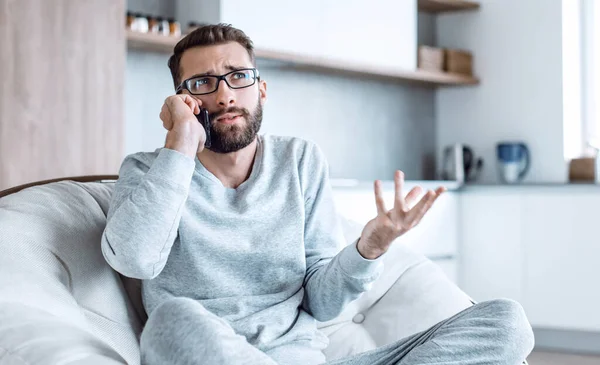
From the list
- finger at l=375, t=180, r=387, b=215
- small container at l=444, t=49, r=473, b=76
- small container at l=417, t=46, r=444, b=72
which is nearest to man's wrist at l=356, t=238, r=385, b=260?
finger at l=375, t=180, r=387, b=215

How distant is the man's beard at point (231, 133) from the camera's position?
192 cm

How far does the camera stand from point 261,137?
6.96 feet

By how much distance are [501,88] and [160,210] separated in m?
3.81

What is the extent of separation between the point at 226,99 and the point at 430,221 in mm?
2930

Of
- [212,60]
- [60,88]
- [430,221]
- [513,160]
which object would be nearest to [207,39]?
[212,60]

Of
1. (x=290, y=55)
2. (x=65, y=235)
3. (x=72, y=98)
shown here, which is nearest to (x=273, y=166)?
(x=65, y=235)

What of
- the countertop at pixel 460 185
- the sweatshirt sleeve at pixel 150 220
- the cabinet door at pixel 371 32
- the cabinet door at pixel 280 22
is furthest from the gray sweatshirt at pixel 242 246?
the cabinet door at pixel 371 32

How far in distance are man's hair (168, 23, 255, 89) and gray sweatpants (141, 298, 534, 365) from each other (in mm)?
824

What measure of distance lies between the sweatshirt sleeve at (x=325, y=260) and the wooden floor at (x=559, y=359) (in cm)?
249

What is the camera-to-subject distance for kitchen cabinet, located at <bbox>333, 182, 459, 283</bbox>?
4.27 metres

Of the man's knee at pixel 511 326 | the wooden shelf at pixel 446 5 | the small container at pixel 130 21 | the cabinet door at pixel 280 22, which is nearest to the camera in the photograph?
the man's knee at pixel 511 326

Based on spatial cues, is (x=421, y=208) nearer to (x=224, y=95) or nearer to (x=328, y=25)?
(x=224, y=95)

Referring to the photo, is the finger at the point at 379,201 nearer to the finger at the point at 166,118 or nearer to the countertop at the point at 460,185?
the finger at the point at 166,118

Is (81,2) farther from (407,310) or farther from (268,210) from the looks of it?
(407,310)
